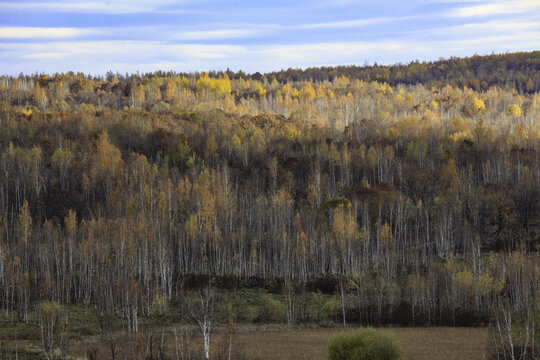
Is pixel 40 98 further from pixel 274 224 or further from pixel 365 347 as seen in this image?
pixel 365 347

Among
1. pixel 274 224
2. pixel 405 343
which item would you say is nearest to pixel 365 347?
pixel 405 343

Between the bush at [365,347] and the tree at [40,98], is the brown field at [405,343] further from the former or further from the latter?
the tree at [40,98]

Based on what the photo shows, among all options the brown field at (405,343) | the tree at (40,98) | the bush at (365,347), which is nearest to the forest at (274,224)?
the brown field at (405,343)

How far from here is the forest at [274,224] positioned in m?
63.5

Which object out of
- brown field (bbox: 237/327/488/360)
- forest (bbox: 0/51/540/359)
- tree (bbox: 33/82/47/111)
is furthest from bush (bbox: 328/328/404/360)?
tree (bbox: 33/82/47/111)

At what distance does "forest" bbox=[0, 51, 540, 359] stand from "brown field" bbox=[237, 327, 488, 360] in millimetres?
3195

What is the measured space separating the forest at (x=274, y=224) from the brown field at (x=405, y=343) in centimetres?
320

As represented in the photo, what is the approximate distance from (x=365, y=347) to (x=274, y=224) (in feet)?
178

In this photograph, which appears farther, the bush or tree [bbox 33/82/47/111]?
tree [bbox 33/82/47/111]

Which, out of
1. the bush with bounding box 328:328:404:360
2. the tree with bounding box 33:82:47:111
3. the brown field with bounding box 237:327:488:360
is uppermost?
the tree with bounding box 33:82:47:111

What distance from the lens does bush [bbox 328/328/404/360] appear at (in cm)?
3811

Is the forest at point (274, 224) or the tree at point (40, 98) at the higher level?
the tree at point (40, 98)

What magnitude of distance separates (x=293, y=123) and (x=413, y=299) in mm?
104444

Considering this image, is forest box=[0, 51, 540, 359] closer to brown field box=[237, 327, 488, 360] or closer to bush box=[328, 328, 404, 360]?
brown field box=[237, 327, 488, 360]
